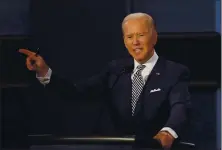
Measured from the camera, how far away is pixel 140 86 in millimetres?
4203

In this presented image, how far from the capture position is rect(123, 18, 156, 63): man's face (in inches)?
165

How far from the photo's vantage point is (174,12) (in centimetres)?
421

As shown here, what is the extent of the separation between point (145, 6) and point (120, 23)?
24 cm

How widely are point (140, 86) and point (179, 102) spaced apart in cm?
33

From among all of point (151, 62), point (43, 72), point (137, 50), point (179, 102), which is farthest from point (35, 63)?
point (179, 102)

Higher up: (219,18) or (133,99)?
(219,18)

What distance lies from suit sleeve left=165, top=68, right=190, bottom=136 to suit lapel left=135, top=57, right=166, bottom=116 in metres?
0.15

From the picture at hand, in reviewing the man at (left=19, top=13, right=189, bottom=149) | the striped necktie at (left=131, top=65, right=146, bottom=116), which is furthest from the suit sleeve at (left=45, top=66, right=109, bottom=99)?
the striped necktie at (left=131, top=65, right=146, bottom=116)

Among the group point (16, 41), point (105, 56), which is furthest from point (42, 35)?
point (105, 56)

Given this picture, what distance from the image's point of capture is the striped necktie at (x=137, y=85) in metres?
4.20

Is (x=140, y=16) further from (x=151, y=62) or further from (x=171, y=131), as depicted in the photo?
Answer: (x=171, y=131)

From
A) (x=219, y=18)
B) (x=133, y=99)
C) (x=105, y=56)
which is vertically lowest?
(x=133, y=99)

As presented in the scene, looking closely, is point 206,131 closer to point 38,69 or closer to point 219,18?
point 219,18

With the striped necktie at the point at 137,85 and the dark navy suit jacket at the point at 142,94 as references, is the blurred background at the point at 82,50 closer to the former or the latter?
the dark navy suit jacket at the point at 142,94
